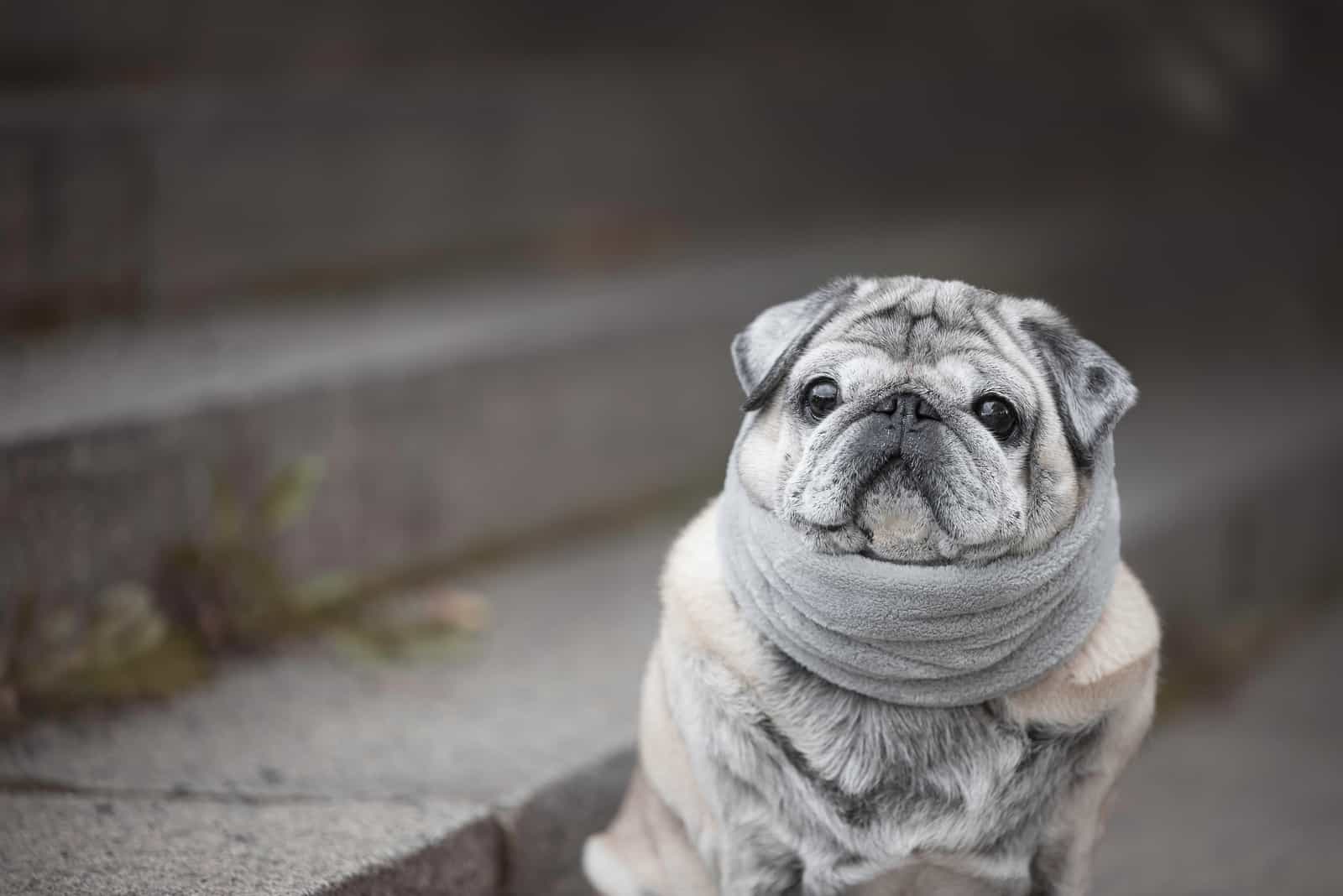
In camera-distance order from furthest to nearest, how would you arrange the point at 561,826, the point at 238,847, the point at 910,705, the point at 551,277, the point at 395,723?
the point at 551,277 < the point at 395,723 < the point at 561,826 < the point at 238,847 < the point at 910,705

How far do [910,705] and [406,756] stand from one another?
1.28m

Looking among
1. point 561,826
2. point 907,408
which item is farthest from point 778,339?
point 561,826

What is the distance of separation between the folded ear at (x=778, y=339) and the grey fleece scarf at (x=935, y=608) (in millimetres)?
196

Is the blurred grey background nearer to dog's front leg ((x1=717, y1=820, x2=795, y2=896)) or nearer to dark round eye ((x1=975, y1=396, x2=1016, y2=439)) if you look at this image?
dog's front leg ((x1=717, y1=820, x2=795, y2=896))

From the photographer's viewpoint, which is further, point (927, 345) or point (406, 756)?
point (406, 756)

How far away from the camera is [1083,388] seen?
2.40 meters

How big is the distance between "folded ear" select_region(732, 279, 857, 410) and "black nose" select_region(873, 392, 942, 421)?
7.4 inches

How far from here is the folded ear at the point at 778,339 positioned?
2467 millimetres

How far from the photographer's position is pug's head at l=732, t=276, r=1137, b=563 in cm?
228

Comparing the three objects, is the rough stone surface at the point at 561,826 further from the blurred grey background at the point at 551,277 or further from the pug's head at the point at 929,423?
the pug's head at the point at 929,423

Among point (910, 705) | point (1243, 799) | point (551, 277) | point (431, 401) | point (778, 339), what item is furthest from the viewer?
point (551, 277)

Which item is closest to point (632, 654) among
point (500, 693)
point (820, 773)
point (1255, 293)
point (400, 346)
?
point (500, 693)

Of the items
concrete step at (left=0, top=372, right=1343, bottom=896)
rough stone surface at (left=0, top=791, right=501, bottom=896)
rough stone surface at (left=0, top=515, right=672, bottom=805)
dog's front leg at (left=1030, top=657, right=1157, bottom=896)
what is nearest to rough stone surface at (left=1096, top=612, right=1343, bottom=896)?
concrete step at (left=0, top=372, right=1343, bottom=896)

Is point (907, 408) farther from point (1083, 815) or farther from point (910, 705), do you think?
→ point (1083, 815)
